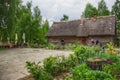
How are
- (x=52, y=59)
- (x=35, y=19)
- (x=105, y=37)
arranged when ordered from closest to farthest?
(x=52, y=59)
(x=105, y=37)
(x=35, y=19)

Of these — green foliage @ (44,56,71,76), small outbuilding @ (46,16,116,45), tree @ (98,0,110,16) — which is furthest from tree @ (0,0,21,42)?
tree @ (98,0,110,16)

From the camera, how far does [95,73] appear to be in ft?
23.5

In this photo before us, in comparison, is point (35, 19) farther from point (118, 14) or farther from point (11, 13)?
point (11, 13)

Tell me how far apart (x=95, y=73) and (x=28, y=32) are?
142 ft

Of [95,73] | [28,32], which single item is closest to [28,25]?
[28,32]

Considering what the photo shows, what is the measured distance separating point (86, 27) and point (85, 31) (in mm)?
1263

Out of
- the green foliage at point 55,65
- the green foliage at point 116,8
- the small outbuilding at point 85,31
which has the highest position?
the green foliage at point 116,8

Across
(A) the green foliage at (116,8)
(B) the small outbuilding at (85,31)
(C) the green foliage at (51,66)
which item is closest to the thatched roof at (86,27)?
(B) the small outbuilding at (85,31)

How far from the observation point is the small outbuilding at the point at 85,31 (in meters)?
43.1

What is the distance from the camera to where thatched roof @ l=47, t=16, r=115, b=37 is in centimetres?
4359

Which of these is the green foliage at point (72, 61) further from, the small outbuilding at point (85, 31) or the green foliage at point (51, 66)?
the small outbuilding at point (85, 31)

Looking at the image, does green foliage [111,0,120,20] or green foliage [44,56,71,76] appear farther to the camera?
green foliage [111,0,120,20]

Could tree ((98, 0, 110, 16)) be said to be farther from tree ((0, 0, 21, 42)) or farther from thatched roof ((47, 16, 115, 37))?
tree ((0, 0, 21, 42))

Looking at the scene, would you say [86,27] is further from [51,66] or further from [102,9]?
[51,66]
